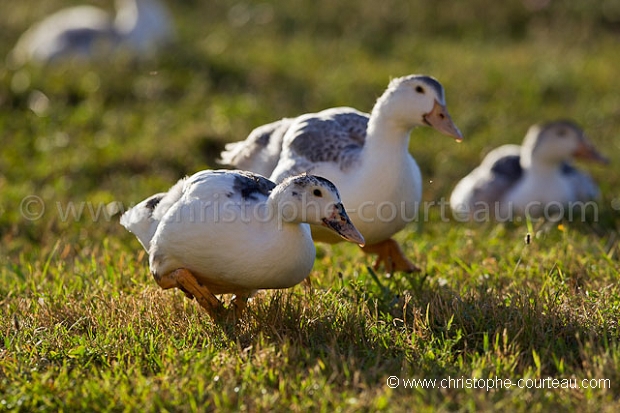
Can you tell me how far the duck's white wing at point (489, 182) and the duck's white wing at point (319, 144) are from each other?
106 inches

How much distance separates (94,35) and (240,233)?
980 centimetres

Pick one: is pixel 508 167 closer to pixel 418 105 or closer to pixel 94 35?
pixel 418 105

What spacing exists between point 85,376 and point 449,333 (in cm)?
190

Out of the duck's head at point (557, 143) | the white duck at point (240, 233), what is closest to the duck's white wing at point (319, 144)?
the white duck at point (240, 233)

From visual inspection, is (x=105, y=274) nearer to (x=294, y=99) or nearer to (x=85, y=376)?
(x=85, y=376)

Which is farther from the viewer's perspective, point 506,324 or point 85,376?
point 506,324

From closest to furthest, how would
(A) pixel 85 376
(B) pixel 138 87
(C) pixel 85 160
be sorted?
(A) pixel 85 376, (C) pixel 85 160, (B) pixel 138 87

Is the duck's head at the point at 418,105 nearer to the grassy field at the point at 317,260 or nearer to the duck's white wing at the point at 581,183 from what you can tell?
the grassy field at the point at 317,260

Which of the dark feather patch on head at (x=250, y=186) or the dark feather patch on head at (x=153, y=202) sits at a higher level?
the dark feather patch on head at (x=250, y=186)

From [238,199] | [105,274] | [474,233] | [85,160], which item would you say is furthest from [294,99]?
[238,199]

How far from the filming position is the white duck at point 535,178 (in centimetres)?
919

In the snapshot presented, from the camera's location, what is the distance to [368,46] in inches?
559

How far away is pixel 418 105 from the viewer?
5.95 meters

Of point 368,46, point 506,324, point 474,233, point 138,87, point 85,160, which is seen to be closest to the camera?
point 506,324
